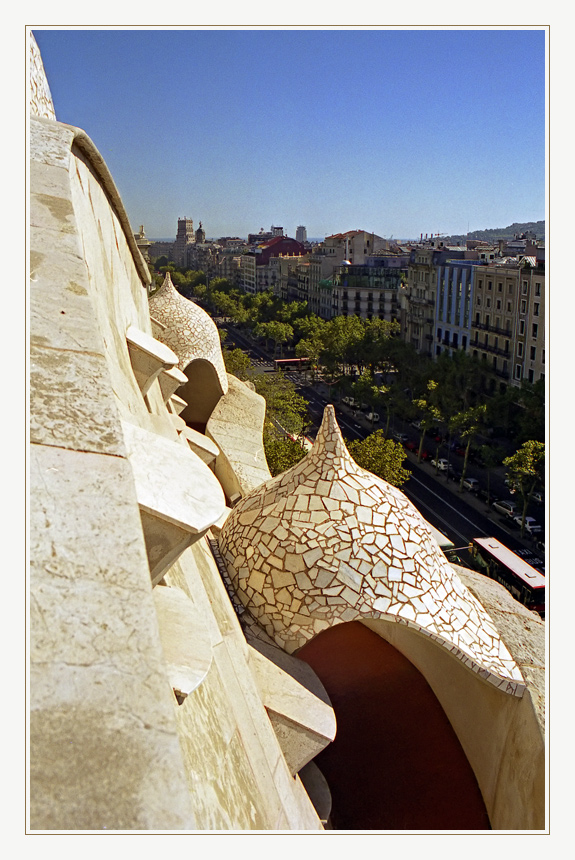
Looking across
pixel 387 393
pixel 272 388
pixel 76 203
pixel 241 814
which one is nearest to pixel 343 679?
pixel 241 814

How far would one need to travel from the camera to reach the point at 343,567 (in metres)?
6.84

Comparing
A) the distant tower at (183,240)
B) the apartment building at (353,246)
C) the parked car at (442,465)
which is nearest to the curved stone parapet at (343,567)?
the parked car at (442,465)

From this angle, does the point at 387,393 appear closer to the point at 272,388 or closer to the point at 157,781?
the point at 272,388

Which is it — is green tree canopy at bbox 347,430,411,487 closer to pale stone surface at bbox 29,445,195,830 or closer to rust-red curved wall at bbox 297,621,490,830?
rust-red curved wall at bbox 297,621,490,830

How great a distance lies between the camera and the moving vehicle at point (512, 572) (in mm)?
17295

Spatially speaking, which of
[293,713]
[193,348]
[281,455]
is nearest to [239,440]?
[193,348]

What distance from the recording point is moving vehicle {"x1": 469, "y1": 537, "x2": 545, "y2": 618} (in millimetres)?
17295

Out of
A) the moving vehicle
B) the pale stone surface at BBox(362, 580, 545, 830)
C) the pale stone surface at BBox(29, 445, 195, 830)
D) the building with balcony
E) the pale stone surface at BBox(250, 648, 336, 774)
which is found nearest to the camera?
the pale stone surface at BBox(29, 445, 195, 830)

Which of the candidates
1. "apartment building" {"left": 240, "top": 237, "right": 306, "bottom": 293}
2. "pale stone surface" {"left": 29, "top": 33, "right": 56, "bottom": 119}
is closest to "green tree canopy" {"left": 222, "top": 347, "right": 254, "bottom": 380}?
"pale stone surface" {"left": 29, "top": 33, "right": 56, "bottom": 119}

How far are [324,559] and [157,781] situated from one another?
549cm

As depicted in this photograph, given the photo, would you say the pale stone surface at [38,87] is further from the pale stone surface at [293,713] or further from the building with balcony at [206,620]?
the pale stone surface at [293,713]

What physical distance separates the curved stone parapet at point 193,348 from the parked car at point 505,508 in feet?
48.4

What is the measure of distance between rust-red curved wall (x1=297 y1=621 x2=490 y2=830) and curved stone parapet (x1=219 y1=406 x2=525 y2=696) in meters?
1.77

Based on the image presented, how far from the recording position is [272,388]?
27.3m
